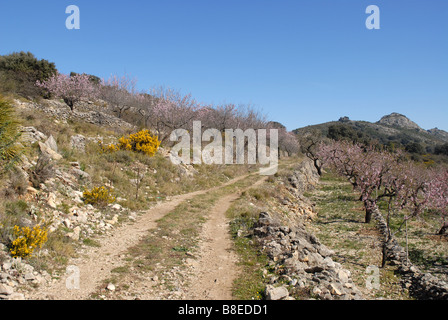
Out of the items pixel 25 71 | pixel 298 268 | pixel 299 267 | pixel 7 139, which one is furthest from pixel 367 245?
pixel 25 71

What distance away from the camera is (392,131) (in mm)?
131875

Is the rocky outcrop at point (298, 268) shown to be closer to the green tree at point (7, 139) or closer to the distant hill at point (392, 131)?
the green tree at point (7, 139)

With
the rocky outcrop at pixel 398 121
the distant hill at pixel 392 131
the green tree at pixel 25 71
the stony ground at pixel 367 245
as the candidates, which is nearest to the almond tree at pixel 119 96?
the green tree at pixel 25 71

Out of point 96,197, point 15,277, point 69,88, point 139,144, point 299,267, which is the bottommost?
point 299,267

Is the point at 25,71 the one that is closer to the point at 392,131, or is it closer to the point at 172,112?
the point at 172,112

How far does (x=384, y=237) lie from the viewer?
1585cm

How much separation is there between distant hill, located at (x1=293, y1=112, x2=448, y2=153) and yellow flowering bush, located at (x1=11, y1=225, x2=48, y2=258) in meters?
91.1

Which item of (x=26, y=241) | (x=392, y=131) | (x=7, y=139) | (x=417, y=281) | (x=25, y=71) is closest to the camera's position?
(x=26, y=241)

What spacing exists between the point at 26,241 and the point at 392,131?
152m

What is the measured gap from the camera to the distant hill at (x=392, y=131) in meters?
95.7

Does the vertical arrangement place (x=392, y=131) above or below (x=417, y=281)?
above

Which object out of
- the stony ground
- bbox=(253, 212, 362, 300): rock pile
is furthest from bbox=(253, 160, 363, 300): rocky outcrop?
the stony ground

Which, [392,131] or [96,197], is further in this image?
[392,131]
